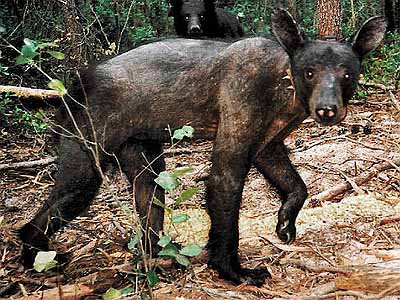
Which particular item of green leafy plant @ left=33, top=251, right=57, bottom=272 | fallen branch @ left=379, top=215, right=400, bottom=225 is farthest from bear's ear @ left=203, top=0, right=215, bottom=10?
green leafy plant @ left=33, top=251, right=57, bottom=272

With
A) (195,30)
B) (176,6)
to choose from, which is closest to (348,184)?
(195,30)

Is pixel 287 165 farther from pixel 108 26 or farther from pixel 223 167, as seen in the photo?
pixel 108 26

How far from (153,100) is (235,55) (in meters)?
0.73

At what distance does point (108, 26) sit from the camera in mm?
13555

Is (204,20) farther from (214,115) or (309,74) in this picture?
(309,74)

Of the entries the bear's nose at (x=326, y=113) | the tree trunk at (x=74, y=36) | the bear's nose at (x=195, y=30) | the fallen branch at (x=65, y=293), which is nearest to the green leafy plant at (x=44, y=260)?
the fallen branch at (x=65, y=293)

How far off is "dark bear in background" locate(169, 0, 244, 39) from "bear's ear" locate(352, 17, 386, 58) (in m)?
5.94

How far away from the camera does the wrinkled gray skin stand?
15.2ft

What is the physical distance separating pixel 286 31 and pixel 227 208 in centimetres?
135

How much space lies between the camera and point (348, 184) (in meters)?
6.71

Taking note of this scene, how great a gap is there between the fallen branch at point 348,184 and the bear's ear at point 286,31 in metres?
2.40

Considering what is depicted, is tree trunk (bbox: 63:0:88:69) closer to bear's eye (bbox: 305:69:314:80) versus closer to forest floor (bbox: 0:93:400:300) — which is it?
forest floor (bbox: 0:93:400:300)

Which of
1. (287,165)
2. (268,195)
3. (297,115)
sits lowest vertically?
(268,195)

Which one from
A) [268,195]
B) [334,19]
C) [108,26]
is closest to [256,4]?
[108,26]
